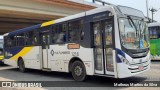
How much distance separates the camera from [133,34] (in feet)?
31.8

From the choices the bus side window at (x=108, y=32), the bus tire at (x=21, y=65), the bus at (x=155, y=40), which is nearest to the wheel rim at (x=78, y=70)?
the bus side window at (x=108, y=32)

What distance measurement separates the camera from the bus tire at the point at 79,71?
1064cm

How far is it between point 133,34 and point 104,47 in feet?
3.92

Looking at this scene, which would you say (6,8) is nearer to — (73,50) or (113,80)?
(73,50)

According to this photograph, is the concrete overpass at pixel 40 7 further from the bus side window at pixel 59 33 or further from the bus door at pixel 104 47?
the bus door at pixel 104 47

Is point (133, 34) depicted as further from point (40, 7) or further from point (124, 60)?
point (40, 7)

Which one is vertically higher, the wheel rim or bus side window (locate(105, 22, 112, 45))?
→ bus side window (locate(105, 22, 112, 45))

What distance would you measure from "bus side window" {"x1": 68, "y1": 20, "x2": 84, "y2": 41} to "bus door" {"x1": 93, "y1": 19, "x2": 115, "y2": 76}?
85 centimetres

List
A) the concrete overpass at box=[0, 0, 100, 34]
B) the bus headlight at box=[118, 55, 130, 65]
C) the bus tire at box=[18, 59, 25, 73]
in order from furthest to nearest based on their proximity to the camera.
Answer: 1. the concrete overpass at box=[0, 0, 100, 34]
2. the bus tire at box=[18, 59, 25, 73]
3. the bus headlight at box=[118, 55, 130, 65]

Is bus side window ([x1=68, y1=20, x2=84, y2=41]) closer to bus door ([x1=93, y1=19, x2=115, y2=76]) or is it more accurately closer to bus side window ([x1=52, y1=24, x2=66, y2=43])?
bus side window ([x1=52, y1=24, x2=66, y2=43])

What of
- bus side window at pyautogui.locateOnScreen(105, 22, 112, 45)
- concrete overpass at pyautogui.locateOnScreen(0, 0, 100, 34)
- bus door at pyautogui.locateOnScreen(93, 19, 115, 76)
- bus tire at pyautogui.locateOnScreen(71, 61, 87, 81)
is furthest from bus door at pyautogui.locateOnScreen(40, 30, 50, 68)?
concrete overpass at pyautogui.locateOnScreen(0, 0, 100, 34)

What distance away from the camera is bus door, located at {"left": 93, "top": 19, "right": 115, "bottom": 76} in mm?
9383

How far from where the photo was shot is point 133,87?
9180mm

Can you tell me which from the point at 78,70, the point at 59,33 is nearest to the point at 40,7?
the point at 59,33
